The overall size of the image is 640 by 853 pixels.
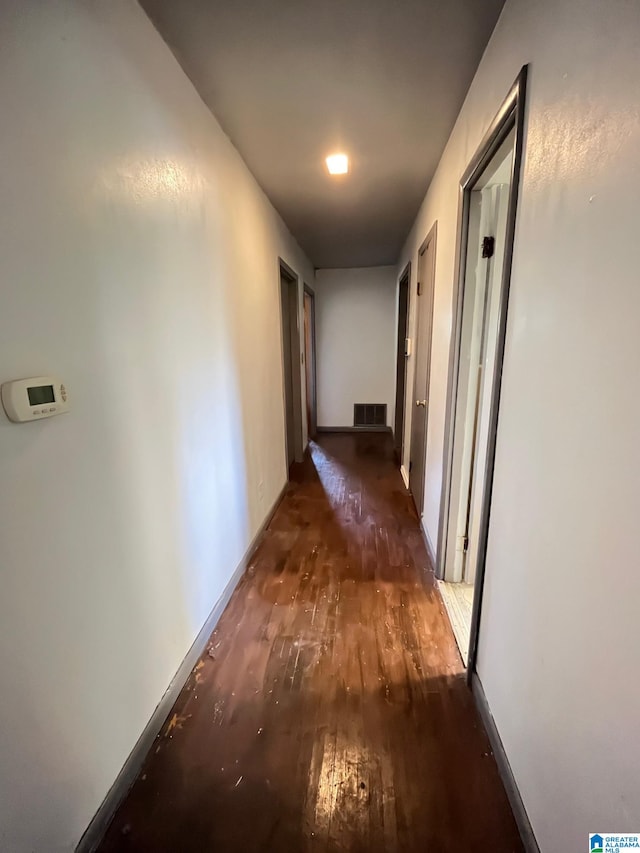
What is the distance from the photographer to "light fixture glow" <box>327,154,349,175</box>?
218cm

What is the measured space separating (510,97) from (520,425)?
991mm

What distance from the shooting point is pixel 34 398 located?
85 cm

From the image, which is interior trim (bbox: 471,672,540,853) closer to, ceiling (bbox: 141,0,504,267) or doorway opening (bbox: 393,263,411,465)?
ceiling (bbox: 141,0,504,267)

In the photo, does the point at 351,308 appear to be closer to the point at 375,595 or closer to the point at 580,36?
the point at 375,595

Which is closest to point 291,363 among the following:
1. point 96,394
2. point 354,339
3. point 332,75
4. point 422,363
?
Result: point 422,363

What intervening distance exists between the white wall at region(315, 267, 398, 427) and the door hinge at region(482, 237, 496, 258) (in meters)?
3.68

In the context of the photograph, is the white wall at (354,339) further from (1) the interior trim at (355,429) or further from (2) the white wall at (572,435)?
(2) the white wall at (572,435)

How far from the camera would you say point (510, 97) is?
3.79ft

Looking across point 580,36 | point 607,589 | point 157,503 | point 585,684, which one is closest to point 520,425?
point 607,589

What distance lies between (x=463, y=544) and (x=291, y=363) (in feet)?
8.64

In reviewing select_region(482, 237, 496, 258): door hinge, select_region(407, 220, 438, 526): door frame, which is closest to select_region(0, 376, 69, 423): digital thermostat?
select_region(482, 237, 496, 258): door hinge

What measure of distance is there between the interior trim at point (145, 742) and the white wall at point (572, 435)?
119cm

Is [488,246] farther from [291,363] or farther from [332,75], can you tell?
[291,363]

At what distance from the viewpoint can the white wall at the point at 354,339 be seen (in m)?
5.48
